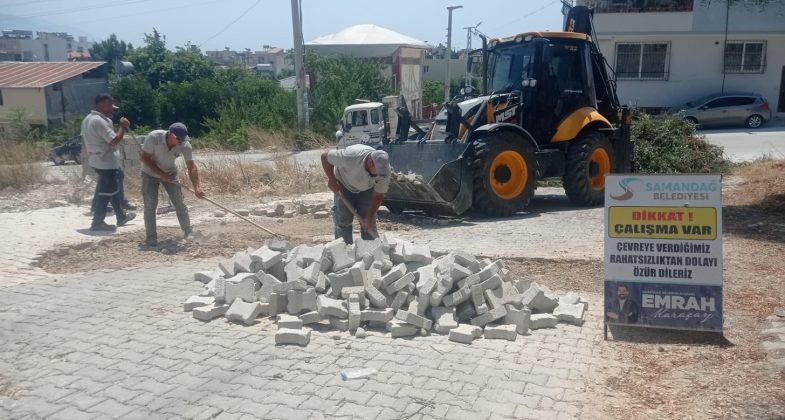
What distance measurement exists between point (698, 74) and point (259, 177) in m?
24.9

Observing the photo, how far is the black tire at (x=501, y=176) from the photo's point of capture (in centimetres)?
1060

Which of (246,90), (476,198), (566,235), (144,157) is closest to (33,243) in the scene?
(144,157)

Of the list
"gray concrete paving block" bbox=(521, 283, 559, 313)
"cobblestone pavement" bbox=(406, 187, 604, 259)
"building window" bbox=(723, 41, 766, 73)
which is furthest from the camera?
"building window" bbox=(723, 41, 766, 73)

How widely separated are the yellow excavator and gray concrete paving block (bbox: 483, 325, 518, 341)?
480cm

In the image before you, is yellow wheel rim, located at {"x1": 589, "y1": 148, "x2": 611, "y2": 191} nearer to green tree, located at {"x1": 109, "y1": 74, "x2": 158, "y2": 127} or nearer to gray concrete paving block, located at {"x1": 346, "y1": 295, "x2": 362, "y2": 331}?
gray concrete paving block, located at {"x1": 346, "y1": 295, "x2": 362, "y2": 331}

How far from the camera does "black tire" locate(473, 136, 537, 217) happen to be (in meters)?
10.6

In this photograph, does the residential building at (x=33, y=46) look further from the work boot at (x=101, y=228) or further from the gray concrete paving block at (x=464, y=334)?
the gray concrete paving block at (x=464, y=334)

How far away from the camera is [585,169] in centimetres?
1191

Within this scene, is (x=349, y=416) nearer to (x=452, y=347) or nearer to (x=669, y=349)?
(x=452, y=347)

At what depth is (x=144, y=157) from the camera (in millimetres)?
8758

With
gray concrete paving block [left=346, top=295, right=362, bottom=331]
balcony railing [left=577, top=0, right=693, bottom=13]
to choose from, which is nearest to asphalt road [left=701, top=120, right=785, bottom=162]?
balcony railing [left=577, top=0, right=693, bottom=13]

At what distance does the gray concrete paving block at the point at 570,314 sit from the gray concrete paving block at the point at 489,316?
55 cm

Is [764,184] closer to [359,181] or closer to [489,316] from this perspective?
[359,181]

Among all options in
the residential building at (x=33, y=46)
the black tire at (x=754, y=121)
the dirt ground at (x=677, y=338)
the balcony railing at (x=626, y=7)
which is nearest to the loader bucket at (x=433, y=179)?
the dirt ground at (x=677, y=338)
